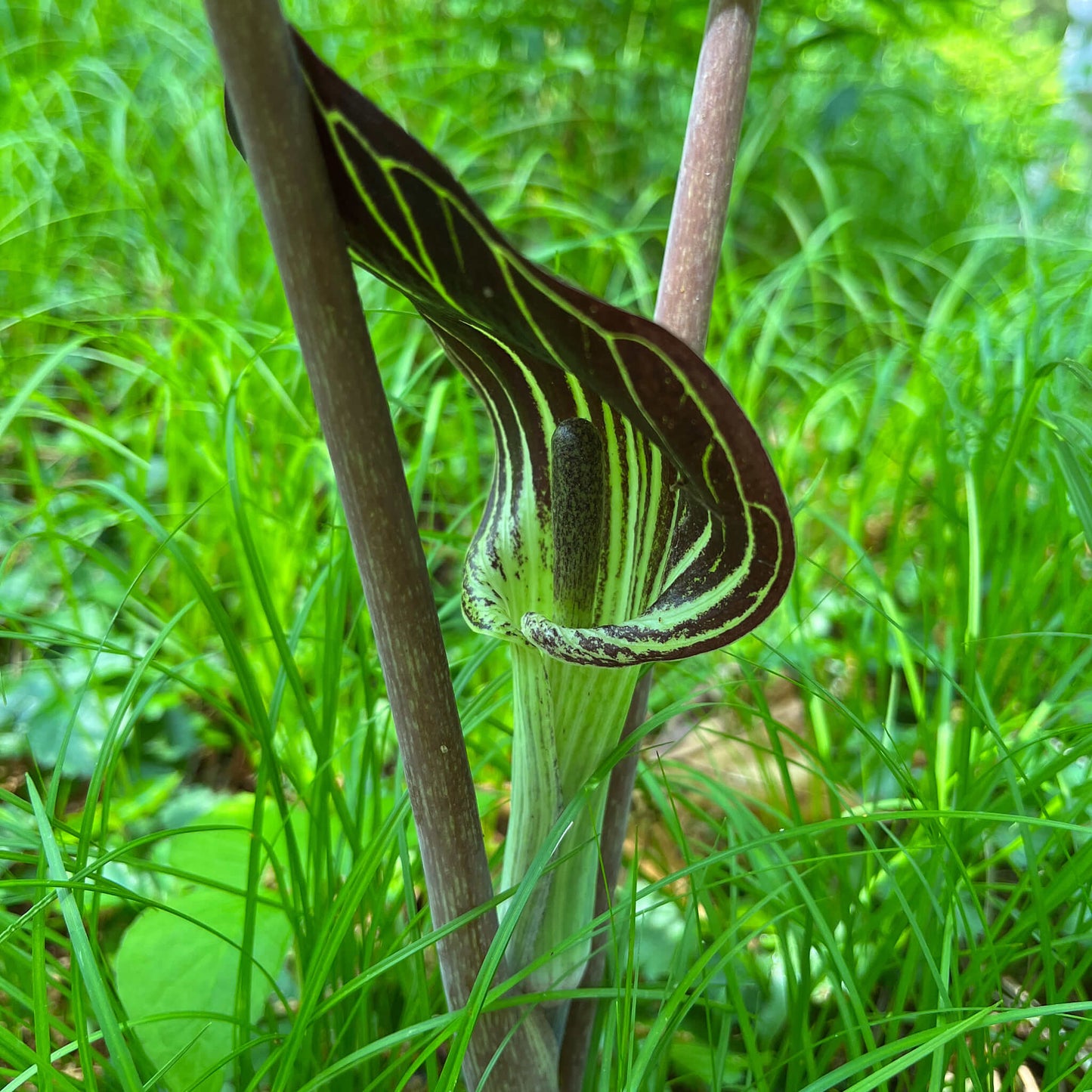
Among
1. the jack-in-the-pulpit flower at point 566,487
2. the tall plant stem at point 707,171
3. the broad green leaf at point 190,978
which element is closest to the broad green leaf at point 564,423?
the jack-in-the-pulpit flower at point 566,487

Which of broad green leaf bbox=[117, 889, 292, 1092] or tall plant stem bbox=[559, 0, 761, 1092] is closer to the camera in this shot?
tall plant stem bbox=[559, 0, 761, 1092]

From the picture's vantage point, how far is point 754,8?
659 mm

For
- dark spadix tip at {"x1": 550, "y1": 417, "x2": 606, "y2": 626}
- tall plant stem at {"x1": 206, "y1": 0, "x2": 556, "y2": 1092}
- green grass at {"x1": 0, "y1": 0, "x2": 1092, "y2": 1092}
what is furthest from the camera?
green grass at {"x1": 0, "y1": 0, "x2": 1092, "y2": 1092}

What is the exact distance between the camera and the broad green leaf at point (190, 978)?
2.55 feet

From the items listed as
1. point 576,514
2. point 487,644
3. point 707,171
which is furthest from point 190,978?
point 707,171

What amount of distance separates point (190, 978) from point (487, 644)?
0.41 metres

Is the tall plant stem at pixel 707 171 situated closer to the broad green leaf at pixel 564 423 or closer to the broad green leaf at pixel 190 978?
the broad green leaf at pixel 564 423

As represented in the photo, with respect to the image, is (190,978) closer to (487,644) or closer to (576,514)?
(487,644)

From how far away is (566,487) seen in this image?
59 cm

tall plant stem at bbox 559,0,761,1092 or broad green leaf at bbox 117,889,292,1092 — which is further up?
tall plant stem at bbox 559,0,761,1092

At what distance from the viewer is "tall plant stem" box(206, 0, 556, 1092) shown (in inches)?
15.5

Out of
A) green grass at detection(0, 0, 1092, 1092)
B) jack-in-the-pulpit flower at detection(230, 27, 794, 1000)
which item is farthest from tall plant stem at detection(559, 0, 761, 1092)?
green grass at detection(0, 0, 1092, 1092)

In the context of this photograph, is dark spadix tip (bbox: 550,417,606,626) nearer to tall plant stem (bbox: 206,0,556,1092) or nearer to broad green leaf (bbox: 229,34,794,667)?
broad green leaf (bbox: 229,34,794,667)

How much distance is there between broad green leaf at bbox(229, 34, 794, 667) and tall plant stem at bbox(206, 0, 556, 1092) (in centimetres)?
2
